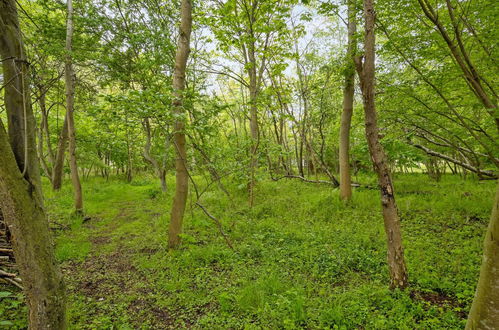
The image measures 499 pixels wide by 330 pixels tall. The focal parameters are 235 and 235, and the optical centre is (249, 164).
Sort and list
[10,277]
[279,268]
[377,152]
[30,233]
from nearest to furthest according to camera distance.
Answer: [30,233], [377,152], [10,277], [279,268]

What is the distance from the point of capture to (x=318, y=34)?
12.0 m

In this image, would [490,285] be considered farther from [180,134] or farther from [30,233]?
[180,134]

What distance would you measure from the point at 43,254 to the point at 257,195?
7.75 metres

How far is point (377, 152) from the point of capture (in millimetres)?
3258

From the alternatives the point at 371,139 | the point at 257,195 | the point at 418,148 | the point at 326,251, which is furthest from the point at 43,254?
the point at 418,148

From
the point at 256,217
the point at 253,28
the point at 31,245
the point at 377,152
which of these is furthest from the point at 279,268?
the point at 253,28

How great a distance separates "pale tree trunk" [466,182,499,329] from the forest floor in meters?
1.54

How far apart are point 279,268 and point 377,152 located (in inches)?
104

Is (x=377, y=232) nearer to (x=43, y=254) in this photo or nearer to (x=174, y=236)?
(x=174, y=236)

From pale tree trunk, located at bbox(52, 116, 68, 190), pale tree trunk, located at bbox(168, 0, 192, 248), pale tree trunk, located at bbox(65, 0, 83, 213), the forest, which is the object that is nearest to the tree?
the forest

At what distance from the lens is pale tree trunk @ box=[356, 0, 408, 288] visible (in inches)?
125

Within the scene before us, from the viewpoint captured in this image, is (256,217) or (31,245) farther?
(256,217)

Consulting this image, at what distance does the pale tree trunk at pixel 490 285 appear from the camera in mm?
1445

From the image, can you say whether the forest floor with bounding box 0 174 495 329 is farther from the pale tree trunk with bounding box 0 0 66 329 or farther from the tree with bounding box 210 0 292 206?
the tree with bounding box 210 0 292 206
